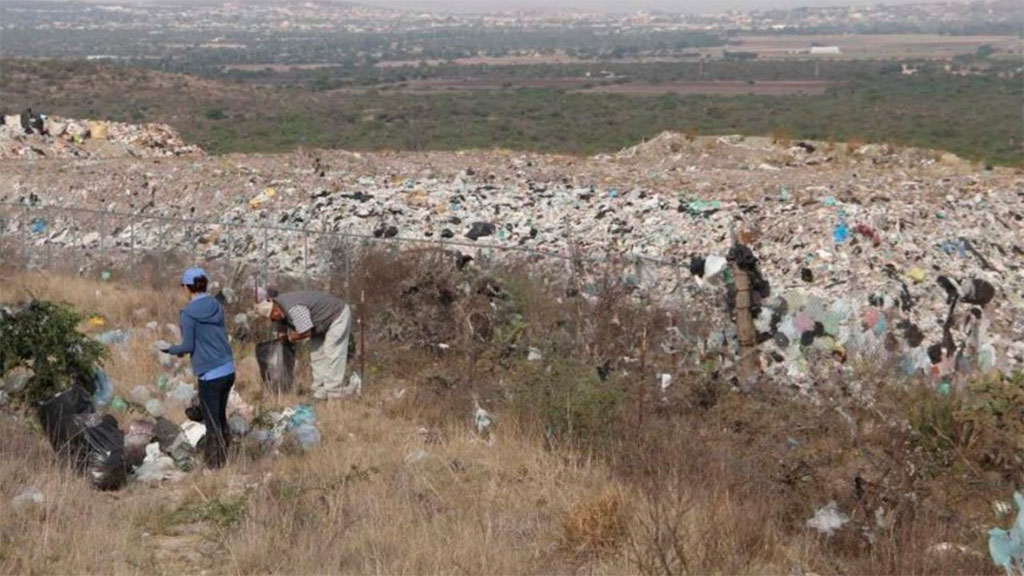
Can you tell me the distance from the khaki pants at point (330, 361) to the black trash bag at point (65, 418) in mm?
2580

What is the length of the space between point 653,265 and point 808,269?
183cm

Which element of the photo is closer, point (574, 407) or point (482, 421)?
point (574, 407)

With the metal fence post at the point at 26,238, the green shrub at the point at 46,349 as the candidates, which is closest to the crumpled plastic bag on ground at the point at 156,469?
the green shrub at the point at 46,349

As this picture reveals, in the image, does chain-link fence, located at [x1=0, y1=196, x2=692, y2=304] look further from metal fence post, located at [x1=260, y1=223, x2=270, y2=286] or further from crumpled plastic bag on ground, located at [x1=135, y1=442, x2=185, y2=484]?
crumpled plastic bag on ground, located at [x1=135, y1=442, x2=185, y2=484]

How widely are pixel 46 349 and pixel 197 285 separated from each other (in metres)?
0.96

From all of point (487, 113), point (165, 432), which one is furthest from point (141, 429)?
point (487, 113)

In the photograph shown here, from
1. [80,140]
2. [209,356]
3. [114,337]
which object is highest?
[209,356]

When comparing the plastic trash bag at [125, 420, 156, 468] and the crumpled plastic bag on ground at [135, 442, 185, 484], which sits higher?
the plastic trash bag at [125, 420, 156, 468]

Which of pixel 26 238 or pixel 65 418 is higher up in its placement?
pixel 65 418

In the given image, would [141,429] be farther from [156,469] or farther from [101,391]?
[101,391]

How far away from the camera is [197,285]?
8.03 m

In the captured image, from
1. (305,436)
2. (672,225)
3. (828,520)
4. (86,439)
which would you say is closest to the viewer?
(828,520)

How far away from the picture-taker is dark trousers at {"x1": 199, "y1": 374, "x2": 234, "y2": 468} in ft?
26.2

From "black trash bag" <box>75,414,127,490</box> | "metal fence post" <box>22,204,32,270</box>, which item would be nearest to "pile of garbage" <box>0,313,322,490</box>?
"black trash bag" <box>75,414,127,490</box>
